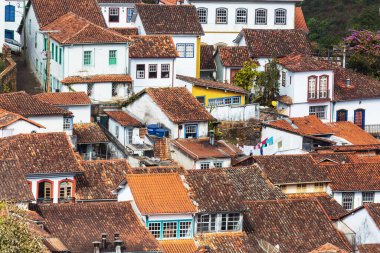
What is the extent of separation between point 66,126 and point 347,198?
55.4 feet

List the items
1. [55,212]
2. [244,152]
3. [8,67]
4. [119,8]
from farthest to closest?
1. [119,8]
2. [8,67]
3. [244,152]
4. [55,212]

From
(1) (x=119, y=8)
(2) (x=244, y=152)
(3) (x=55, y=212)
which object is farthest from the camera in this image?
(1) (x=119, y=8)

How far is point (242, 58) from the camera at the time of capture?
→ 107 m

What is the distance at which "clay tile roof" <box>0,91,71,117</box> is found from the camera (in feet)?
303

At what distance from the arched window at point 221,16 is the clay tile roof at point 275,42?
12.0 ft

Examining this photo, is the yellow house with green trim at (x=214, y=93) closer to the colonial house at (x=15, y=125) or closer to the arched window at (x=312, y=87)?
the arched window at (x=312, y=87)

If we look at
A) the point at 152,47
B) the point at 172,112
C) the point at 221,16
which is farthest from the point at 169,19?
the point at 172,112

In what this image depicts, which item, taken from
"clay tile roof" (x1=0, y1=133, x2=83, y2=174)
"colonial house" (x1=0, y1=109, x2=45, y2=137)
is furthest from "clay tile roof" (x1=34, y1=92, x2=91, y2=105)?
"clay tile roof" (x1=0, y1=133, x2=83, y2=174)

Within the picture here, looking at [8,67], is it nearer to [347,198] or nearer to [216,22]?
[216,22]

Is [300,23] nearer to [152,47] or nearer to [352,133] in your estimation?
[152,47]

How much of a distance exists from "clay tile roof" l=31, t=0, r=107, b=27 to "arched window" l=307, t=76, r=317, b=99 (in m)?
14.1

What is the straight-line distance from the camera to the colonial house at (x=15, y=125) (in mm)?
89125

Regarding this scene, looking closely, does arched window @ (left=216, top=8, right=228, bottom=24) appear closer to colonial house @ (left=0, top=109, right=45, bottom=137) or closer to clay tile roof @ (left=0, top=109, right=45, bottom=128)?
clay tile roof @ (left=0, top=109, right=45, bottom=128)

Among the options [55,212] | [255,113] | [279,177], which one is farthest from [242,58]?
[55,212]
